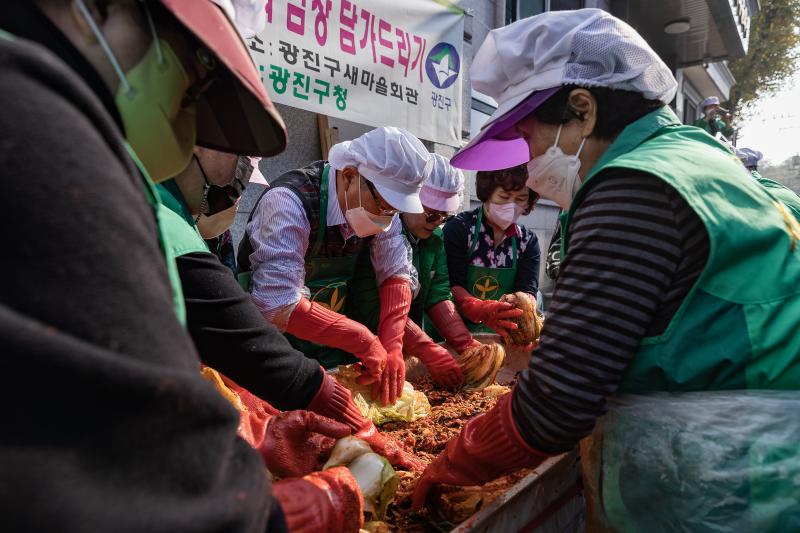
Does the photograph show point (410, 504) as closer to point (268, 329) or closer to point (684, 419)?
point (268, 329)

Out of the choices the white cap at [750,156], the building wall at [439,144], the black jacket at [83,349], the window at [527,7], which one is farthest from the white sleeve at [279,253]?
the white cap at [750,156]

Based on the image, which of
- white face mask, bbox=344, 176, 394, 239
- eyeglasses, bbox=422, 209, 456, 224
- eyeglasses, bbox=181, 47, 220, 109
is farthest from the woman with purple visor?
eyeglasses, bbox=422, 209, 456, 224

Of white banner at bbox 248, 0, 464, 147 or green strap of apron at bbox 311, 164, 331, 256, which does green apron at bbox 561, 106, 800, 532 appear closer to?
green strap of apron at bbox 311, 164, 331, 256

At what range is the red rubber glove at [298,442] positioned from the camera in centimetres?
172

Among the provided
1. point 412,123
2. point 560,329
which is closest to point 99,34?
point 560,329

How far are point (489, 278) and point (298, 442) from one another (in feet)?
8.20

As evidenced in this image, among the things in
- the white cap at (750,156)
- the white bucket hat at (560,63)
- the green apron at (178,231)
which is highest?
the white cap at (750,156)

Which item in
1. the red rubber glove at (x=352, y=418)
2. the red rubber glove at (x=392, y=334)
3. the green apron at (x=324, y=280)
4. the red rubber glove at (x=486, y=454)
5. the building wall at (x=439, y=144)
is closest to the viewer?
the red rubber glove at (x=486, y=454)

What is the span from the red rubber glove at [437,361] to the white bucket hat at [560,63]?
4.98 feet

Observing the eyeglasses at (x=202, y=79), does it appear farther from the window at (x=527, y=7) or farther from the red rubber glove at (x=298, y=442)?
the window at (x=527, y=7)

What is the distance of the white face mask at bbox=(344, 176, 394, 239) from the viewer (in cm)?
278

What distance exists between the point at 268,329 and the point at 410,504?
2.56 ft

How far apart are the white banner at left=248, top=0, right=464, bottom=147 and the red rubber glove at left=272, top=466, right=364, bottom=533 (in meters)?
2.71

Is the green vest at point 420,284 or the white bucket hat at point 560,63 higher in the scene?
the white bucket hat at point 560,63
